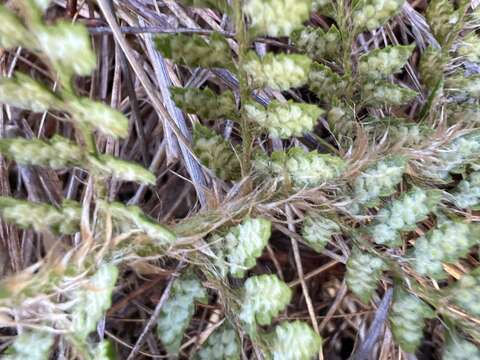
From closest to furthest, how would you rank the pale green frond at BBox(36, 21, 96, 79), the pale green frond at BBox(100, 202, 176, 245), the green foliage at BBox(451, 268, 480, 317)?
the pale green frond at BBox(36, 21, 96, 79)
the pale green frond at BBox(100, 202, 176, 245)
the green foliage at BBox(451, 268, 480, 317)

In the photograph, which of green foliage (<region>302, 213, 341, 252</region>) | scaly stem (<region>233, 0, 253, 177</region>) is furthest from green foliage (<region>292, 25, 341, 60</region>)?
green foliage (<region>302, 213, 341, 252</region>)

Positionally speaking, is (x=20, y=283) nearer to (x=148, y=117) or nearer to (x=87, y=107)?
(x=87, y=107)

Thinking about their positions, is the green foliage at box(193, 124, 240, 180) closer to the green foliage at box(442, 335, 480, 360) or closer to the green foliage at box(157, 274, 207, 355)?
the green foliage at box(157, 274, 207, 355)

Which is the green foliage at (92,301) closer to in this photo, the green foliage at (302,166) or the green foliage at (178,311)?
the green foliage at (178,311)

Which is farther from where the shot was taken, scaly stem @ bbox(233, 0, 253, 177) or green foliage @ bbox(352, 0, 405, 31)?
green foliage @ bbox(352, 0, 405, 31)

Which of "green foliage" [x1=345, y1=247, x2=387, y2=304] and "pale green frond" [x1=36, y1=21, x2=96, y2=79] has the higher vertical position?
"pale green frond" [x1=36, y1=21, x2=96, y2=79]

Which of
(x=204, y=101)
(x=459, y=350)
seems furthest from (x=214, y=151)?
(x=459, y=350)

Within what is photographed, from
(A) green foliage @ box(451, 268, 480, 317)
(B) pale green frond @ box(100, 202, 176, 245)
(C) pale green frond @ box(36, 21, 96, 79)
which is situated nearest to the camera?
(C) pale green frond @ box(36, 21, 96, 79)
